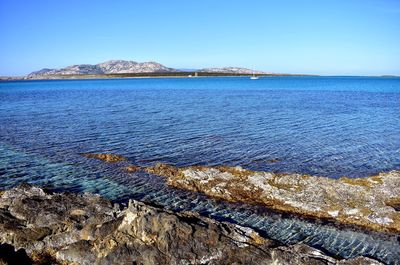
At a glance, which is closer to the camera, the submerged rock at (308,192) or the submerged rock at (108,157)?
the submerged rock at (308,192)

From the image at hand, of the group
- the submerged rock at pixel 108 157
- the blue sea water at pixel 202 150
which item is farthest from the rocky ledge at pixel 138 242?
the submerged rock at pixel 108 157

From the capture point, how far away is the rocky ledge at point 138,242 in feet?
34.3

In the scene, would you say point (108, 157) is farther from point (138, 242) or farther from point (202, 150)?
point (138, 242)

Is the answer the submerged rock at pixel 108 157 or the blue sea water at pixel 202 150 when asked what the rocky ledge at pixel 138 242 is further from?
the submerged rock at pixel 108 157

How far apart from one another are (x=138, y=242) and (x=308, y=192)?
10539 millimetres

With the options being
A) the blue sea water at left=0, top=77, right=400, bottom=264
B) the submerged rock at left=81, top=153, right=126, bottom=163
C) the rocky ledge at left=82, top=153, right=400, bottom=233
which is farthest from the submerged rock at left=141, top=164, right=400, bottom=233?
the submerged rock at left=81, top=153, right=126, bottom=163

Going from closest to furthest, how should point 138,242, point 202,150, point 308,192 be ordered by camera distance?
point 138,242 → point 308,192 → point 202,150

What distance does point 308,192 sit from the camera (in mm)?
17938

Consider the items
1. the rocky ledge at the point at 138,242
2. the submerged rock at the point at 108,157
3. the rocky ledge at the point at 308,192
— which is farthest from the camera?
the submerged rock at the point at 108,157

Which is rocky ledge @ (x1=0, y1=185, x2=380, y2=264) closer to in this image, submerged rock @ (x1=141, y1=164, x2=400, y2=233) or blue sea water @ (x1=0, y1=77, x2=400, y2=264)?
blue sea water @ (x1=0, y1=77, x2=400, y2=264)

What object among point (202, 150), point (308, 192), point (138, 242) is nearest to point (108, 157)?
point (202, 150)

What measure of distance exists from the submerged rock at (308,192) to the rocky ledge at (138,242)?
475 centimetres

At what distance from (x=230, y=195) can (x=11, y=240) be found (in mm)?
10407

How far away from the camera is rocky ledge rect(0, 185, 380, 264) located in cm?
1045
